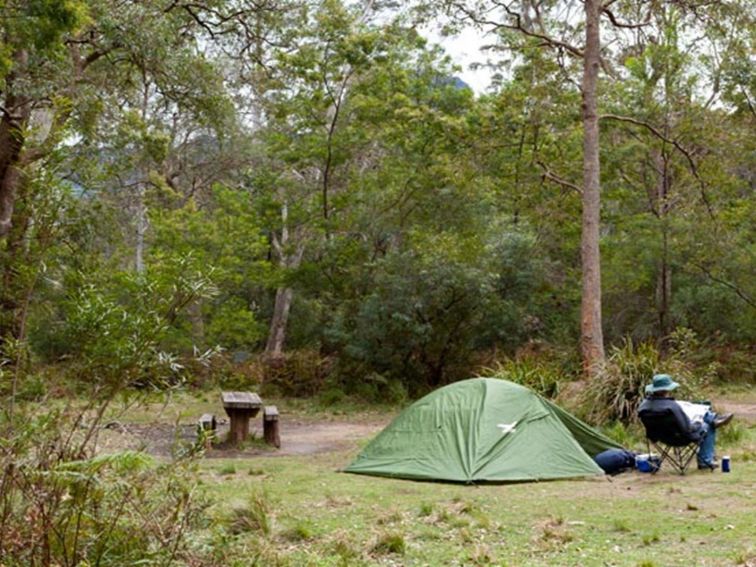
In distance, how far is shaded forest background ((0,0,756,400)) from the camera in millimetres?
15070

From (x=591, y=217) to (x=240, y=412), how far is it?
653 centimetres

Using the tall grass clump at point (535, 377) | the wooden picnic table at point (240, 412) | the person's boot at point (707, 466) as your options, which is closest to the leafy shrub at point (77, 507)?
the person's boot at point (707, 466)

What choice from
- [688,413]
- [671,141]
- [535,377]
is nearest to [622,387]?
[535,377]

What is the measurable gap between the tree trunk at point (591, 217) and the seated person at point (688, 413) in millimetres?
4529

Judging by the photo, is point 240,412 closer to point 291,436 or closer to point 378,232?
point 291,436

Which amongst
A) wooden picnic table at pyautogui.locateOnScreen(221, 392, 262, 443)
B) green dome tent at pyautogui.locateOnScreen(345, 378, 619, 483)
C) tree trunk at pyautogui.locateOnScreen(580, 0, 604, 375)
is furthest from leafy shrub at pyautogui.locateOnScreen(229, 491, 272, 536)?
tree trunk at pyautogui.locateOnScreen(580, 0, 604, 375)

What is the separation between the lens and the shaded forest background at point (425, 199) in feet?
49.4

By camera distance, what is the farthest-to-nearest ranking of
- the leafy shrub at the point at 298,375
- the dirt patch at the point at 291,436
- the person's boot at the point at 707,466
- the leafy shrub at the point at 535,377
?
1. the leafy shrub at the point at 298,375
2. the leafy shrub at the point at 535,377
3. the dirt patch at the point at 291,436
4. the person's boot at the point at 707,466

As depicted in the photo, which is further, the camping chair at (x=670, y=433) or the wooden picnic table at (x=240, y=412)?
the wooden picnic table at (x=240, y=412)

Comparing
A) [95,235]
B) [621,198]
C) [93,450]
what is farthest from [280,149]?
[93,450]

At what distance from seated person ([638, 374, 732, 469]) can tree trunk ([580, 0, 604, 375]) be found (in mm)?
4529

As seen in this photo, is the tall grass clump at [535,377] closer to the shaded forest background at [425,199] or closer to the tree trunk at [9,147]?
the shaded forest background at [425,199]

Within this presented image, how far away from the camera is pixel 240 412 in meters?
10.8

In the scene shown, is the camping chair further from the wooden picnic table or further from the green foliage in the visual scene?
the wooden picnic table
